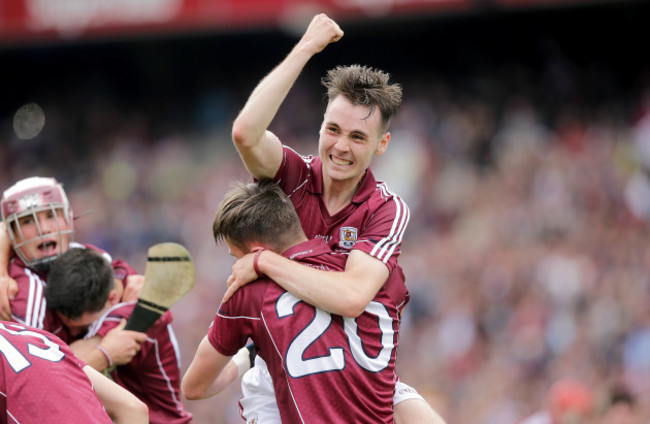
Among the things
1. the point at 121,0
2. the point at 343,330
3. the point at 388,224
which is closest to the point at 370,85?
the point at 388,224

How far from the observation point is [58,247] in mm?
4527

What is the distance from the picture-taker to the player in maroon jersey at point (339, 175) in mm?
3586

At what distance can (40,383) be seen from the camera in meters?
2.99

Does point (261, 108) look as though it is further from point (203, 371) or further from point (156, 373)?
point (156, 373)

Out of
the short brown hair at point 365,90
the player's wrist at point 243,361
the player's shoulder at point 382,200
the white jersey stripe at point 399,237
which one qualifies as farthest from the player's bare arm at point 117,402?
the short brown hair at point 365,90

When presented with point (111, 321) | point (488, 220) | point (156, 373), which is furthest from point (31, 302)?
point (488, 220)

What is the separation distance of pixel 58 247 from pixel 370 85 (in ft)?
6.02

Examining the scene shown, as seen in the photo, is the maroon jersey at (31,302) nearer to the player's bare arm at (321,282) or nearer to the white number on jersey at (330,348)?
the player's bare arm at (321,282)

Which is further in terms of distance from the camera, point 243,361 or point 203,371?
point 243,361

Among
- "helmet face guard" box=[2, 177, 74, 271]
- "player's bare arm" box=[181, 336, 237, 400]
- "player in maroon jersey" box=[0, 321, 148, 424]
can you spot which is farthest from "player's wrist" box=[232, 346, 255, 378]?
"player in maroon jersey" box=[0, 321, 148, 424]

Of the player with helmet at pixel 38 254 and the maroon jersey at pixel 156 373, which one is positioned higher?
the player with helmet at pixel 38 254

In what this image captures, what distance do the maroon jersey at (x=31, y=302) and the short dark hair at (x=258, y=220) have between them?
43.8 inches

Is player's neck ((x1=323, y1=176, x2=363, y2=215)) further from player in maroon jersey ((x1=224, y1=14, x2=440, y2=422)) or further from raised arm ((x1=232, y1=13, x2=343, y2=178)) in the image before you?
raised arm ((x1=232, y1=13, x2=343, y2=178))

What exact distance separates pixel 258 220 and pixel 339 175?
461 millimetres
